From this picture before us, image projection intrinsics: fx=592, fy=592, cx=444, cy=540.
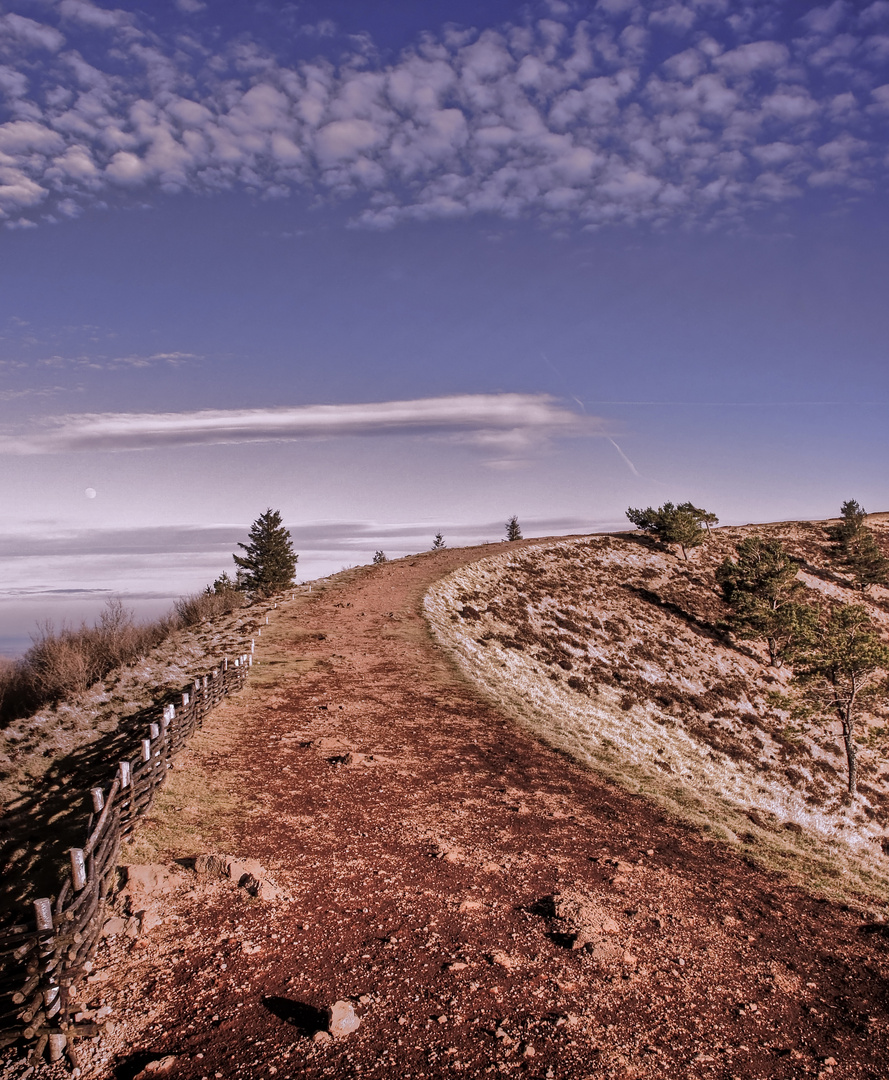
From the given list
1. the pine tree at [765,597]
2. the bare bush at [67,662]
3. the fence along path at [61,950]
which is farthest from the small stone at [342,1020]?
the pine tree at [765,597]

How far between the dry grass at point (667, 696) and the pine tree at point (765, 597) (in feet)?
6.95

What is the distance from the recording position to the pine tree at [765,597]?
1615 inches

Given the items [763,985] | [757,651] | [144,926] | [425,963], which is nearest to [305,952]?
[425,963]

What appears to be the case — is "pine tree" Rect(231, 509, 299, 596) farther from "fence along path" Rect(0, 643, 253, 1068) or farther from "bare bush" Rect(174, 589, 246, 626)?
"fence along path" Rect(0, 643, 253, 1068)

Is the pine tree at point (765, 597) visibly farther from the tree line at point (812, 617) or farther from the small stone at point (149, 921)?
the small stone at point (149, 921)

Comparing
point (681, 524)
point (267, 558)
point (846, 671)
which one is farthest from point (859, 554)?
point (267, 558)

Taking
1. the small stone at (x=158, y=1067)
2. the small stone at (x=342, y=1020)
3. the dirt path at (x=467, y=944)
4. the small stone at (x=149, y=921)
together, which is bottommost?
the dirt path at (x=467, y=944)

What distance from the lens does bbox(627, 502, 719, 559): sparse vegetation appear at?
56344mm

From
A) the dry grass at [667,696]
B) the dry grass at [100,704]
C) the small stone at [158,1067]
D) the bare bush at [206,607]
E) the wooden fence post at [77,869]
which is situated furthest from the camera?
the bare bush at [206,607]

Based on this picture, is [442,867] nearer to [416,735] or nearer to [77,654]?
[416,735]

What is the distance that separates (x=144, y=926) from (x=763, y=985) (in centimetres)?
876

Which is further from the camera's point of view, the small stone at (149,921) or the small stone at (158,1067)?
the small stone at (149,921)

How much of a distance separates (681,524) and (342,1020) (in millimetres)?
55337

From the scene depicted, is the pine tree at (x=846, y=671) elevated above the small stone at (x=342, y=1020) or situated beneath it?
situated beneath
